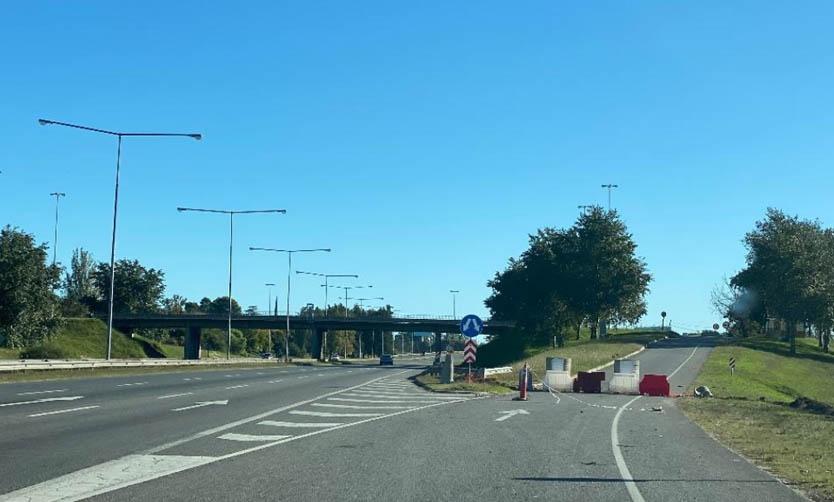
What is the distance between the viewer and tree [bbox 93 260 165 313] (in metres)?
132

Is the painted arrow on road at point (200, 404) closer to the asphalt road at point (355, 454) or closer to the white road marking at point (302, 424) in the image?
the asphalt road at point (355, 454)

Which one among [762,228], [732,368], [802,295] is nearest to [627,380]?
Answer: [732,368]

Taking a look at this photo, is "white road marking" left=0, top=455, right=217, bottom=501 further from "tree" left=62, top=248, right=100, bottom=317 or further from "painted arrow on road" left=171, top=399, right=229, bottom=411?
"tree" left=62, top=248, right=100, bottom=317

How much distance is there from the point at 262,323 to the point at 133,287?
25285mm

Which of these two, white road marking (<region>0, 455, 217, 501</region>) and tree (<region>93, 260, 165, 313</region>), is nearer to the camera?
white road marking (<region>0, 455, 217, 501</region>)

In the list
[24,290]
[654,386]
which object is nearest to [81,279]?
[24,290]

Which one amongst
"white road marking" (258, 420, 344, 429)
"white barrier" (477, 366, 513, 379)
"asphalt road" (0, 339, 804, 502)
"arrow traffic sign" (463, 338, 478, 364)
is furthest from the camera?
"white barrier" (477, 366, 513, 379)

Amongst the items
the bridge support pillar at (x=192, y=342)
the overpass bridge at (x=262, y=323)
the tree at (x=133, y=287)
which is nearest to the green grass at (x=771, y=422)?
the overpass bridge at (x=262, y=323)

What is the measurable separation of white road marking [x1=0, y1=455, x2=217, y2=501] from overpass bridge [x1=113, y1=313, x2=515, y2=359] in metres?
103

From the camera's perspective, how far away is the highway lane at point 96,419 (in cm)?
1272

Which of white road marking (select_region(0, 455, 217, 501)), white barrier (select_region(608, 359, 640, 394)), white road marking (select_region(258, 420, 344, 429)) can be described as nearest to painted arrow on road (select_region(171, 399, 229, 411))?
white road marking (select_region(258, 420, 344, 429))

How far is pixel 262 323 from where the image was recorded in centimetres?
12000

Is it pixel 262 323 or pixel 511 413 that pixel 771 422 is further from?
pixel 262 323

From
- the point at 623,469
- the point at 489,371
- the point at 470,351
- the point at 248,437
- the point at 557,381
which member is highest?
the point at 470,351
